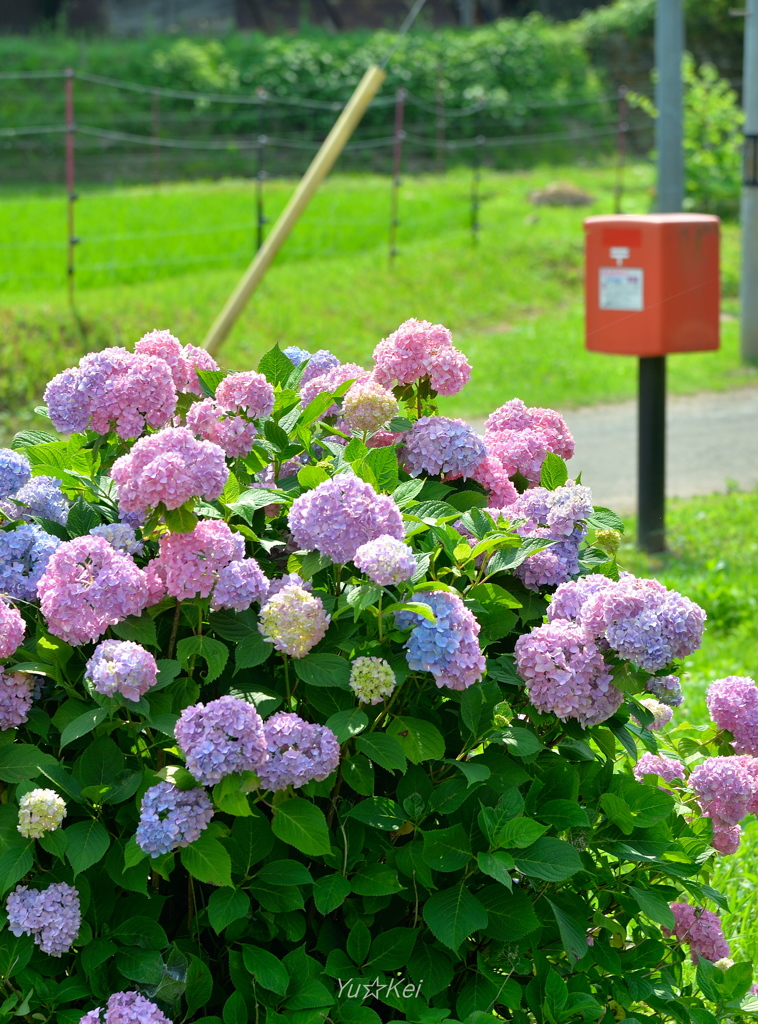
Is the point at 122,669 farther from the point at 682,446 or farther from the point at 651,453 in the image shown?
the point at 682,446

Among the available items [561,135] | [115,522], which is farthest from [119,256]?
[561,135]

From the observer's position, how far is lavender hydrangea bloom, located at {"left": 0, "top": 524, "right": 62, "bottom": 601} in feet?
6.05

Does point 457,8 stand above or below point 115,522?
above

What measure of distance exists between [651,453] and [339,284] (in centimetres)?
651

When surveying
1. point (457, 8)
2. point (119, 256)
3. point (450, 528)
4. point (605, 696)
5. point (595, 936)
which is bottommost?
point (595, 936)

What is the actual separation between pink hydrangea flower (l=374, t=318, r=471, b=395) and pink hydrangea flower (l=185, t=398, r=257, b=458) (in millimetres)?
257

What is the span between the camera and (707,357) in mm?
10922

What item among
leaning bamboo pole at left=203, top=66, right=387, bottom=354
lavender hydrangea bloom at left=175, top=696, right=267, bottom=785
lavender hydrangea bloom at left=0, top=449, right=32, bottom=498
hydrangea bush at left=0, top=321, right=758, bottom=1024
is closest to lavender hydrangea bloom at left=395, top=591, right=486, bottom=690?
hydrangea bush at left=0, top=321, right=758, bottom=1024

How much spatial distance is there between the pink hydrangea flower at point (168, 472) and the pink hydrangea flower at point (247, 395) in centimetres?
36

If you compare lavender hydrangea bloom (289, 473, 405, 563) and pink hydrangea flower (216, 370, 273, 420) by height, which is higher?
pink hydrangea flower (216, 370, 273, 420)

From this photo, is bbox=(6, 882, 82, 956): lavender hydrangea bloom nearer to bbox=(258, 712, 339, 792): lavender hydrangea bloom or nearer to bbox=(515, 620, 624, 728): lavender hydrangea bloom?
bbox=(258, 712, 339, 792): lavender hydrangea bloom

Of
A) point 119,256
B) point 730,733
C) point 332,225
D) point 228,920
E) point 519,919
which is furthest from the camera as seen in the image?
point 332,225

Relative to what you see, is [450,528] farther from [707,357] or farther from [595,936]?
[707,357]

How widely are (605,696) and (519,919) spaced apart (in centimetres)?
33
